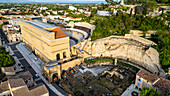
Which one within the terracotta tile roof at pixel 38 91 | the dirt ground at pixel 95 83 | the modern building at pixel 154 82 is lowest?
the dirt ground at pixel 95 83

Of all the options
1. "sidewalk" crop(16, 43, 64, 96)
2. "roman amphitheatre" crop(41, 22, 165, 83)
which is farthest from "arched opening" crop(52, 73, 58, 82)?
"sidewalk" crop(16, 43, 64, 96)

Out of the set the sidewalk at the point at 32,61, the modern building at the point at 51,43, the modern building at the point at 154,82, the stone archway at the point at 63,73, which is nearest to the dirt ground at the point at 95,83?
the stone archway at the point at 63,73

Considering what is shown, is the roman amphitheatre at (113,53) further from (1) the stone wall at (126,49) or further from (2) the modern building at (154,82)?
(2) the modern building at (154,82)

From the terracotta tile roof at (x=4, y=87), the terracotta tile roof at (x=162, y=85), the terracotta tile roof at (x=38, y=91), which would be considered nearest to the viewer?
the terracotta tile roof at (x=38, y=91)

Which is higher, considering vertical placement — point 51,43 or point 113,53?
point 51,43

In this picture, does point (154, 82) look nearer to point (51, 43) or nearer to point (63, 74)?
point (63, 74)

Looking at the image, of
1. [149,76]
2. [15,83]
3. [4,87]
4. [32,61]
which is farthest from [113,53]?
[4,87]

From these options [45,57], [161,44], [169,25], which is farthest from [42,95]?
[169,25]

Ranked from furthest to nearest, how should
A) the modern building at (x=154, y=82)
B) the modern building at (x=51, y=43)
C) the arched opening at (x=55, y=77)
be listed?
the modern building at (x=51, y=43)
the arched opening at (x=55, y=77)
the modern building at (x=154, y=82)

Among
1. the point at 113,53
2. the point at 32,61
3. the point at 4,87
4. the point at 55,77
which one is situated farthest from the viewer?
the point at 113,53
